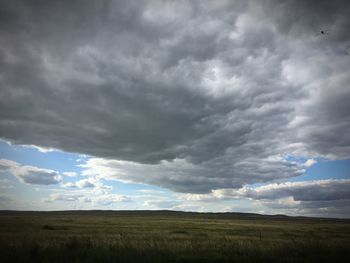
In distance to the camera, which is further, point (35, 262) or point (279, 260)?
point (279, 260)

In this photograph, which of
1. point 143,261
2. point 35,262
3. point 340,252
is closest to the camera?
point 35,262

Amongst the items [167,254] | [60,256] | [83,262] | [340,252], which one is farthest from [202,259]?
[340,252]

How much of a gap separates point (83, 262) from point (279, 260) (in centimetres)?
1007

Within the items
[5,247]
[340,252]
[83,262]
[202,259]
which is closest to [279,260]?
[202,259]

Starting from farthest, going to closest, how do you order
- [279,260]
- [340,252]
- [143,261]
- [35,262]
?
1. [340,252]
2. [279,260]
3. [143,261]
4. [35,262]

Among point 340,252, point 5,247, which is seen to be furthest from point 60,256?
point 340,252

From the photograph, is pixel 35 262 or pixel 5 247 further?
pixel 5 247

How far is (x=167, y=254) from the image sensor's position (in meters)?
16.7

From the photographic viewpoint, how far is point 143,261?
14.1 m

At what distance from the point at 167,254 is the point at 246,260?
14.4 feet

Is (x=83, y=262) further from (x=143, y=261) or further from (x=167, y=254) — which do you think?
(x=167, y=254)

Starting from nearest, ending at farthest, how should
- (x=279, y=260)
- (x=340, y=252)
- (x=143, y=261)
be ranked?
1. (x=143, y=261)
2. (x=279, y=260)
3. (x=340, y=252)

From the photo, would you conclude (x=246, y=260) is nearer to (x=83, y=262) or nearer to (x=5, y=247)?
(x=83, y=262)

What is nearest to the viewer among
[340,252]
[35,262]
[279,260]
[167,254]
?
[35,262]
